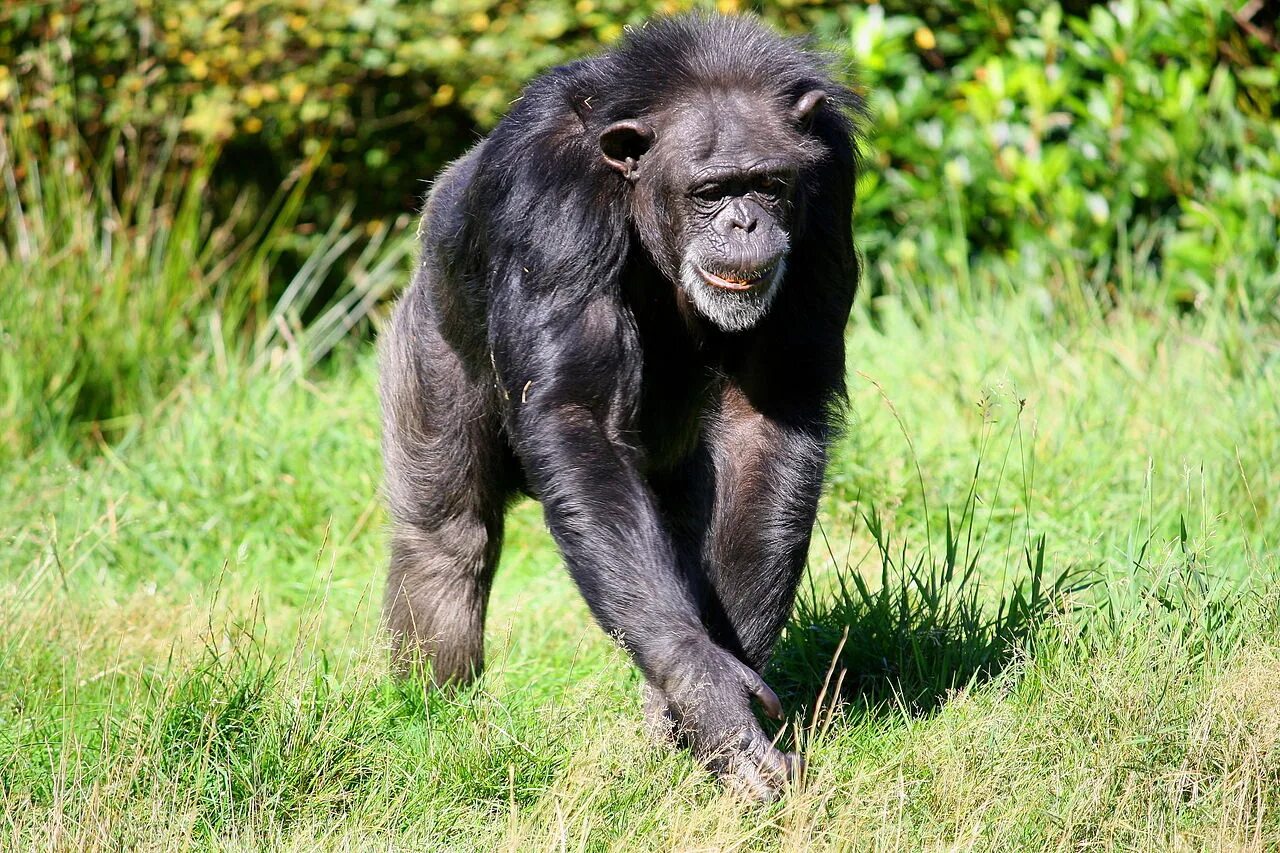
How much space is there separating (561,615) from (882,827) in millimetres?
2293

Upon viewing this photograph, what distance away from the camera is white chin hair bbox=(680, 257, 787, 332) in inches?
161

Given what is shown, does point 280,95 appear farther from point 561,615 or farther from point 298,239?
point 561,615

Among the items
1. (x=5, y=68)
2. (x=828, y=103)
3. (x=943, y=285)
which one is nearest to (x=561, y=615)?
(x=828, y=103)

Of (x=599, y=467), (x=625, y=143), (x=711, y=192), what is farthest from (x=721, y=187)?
(x=599, y=467)

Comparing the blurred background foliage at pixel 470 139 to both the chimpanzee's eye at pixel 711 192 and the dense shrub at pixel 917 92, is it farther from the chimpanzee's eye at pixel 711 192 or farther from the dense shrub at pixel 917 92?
the chimpanzee's eye at pixel 711 192

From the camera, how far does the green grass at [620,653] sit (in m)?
3.63

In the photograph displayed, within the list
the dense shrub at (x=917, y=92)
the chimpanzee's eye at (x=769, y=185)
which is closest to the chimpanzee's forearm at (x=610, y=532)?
the chimpanzee's eye at (x=769, y=185)

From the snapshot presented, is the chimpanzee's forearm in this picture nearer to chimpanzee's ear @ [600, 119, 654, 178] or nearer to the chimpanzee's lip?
the chimpanzee's lip

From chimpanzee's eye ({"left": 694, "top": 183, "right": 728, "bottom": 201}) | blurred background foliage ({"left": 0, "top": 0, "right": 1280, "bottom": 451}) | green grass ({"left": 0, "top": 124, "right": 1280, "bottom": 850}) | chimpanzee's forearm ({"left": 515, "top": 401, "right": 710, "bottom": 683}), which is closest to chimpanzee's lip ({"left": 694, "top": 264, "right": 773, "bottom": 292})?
chimpanzee's eye ({"left": 694, "top": 183, "right": 728, "bottom": 201})

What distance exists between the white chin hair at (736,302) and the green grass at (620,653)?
3.04 feet

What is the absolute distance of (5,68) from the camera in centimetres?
848

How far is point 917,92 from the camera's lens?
28.4ft

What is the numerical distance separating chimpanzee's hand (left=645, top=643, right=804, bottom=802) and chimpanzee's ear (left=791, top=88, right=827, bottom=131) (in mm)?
1586

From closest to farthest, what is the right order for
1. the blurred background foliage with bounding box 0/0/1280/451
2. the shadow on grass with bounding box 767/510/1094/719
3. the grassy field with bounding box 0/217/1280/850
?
the grassy field with bounding box 0/217/1280/850 → the shadow on grass with bounding box 767/510/1094/719 → the blurred background foliage with bounding box 0/0/1280/451
